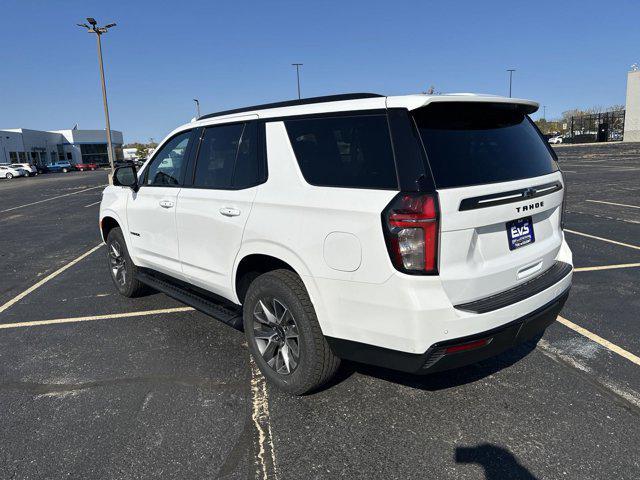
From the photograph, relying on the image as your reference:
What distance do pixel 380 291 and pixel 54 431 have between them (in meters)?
2.20

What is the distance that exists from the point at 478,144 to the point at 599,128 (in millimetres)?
69812

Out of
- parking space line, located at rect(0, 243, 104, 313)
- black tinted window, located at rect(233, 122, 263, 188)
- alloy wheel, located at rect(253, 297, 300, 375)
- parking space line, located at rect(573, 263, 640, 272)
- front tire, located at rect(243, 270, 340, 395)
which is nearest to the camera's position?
front tire, located at rect(243, 270, 340, 395)

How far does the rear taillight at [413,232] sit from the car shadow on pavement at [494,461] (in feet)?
3.43

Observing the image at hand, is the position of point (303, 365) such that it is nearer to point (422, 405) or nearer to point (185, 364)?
point (422, 405)

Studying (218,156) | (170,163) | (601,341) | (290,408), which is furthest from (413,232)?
(170,163)

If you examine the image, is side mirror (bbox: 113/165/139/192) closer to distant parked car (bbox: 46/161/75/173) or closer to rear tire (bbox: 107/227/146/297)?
rear tire (bbox: 107/227/146/297)

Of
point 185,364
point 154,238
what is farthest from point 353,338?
point 154,238

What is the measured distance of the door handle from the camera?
3.32 metres

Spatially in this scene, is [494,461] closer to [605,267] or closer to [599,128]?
[605,267]

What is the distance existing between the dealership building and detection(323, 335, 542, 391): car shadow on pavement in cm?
7777

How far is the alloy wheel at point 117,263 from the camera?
536 cm

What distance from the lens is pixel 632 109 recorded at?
186ft

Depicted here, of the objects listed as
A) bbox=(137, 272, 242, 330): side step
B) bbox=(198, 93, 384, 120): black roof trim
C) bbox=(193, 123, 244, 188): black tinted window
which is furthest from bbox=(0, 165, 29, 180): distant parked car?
bbox=(198, 93, 384, 120): black roof trim

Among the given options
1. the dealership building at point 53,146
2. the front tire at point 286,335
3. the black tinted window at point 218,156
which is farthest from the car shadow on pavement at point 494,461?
the dealership building at point 53,146
